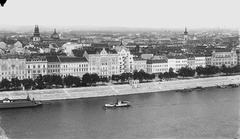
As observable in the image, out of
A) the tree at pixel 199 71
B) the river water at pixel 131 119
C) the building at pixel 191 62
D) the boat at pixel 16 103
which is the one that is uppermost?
the building at pixel 191 62

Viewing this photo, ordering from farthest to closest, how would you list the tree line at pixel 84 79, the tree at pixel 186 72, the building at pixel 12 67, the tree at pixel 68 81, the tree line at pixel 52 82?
the tree at pixel 186 72, the building at pixel 12 67, the tree at pixel 68 81, the tree line at pixel 84 79, the tree line at pixel 52 82

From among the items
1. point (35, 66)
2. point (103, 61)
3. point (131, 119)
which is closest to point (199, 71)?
point (103, 61)

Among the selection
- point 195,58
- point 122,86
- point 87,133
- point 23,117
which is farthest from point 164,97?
point 195,58

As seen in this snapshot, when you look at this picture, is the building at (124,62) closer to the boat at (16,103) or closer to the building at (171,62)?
the building at (171,62)

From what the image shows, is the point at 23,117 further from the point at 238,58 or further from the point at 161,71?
the point at 238,58

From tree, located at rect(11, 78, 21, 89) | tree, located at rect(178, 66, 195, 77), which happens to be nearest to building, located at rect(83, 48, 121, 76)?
tree, located at rect(178, 66, 195, 77)

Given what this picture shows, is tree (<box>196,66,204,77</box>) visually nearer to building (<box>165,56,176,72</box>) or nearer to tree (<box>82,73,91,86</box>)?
building (<box>165,56,176,72</box>)

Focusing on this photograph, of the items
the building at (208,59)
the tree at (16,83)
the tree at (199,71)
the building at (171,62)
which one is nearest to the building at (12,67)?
the tree at (16,83)
